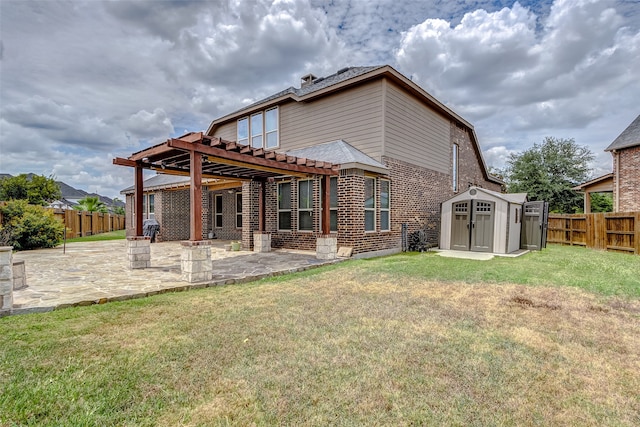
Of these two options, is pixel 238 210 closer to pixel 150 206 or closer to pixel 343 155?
pixel 150 206

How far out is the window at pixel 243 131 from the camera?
14.7m

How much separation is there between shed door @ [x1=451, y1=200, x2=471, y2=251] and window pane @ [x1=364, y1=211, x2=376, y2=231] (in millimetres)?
3782

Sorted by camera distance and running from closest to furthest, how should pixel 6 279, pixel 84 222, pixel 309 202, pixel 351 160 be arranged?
1. pixel 6 279
2. pixel 351 160
3. pixel 309 202
4. pixel 84 222

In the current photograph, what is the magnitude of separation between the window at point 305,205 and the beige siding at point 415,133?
2.96 meters

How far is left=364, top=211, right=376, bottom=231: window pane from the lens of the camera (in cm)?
997

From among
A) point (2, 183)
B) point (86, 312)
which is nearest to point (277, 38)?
point (86, 312)

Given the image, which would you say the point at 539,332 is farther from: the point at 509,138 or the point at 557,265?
the point at 509,138

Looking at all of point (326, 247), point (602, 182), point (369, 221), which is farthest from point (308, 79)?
point (602, 182)

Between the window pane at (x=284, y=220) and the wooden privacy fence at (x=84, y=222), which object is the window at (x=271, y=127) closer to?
the window pane at (x=284, y=220)

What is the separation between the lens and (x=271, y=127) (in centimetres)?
1380

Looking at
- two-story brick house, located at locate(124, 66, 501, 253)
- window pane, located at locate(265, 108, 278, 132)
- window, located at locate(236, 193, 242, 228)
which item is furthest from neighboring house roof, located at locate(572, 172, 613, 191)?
window, located at locate(236, 193, 242, 228)

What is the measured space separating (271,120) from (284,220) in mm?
5327

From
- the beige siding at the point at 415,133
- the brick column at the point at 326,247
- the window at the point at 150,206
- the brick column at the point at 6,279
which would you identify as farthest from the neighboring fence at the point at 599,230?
the window at the point at 150,206

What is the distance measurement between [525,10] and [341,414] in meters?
12.9
